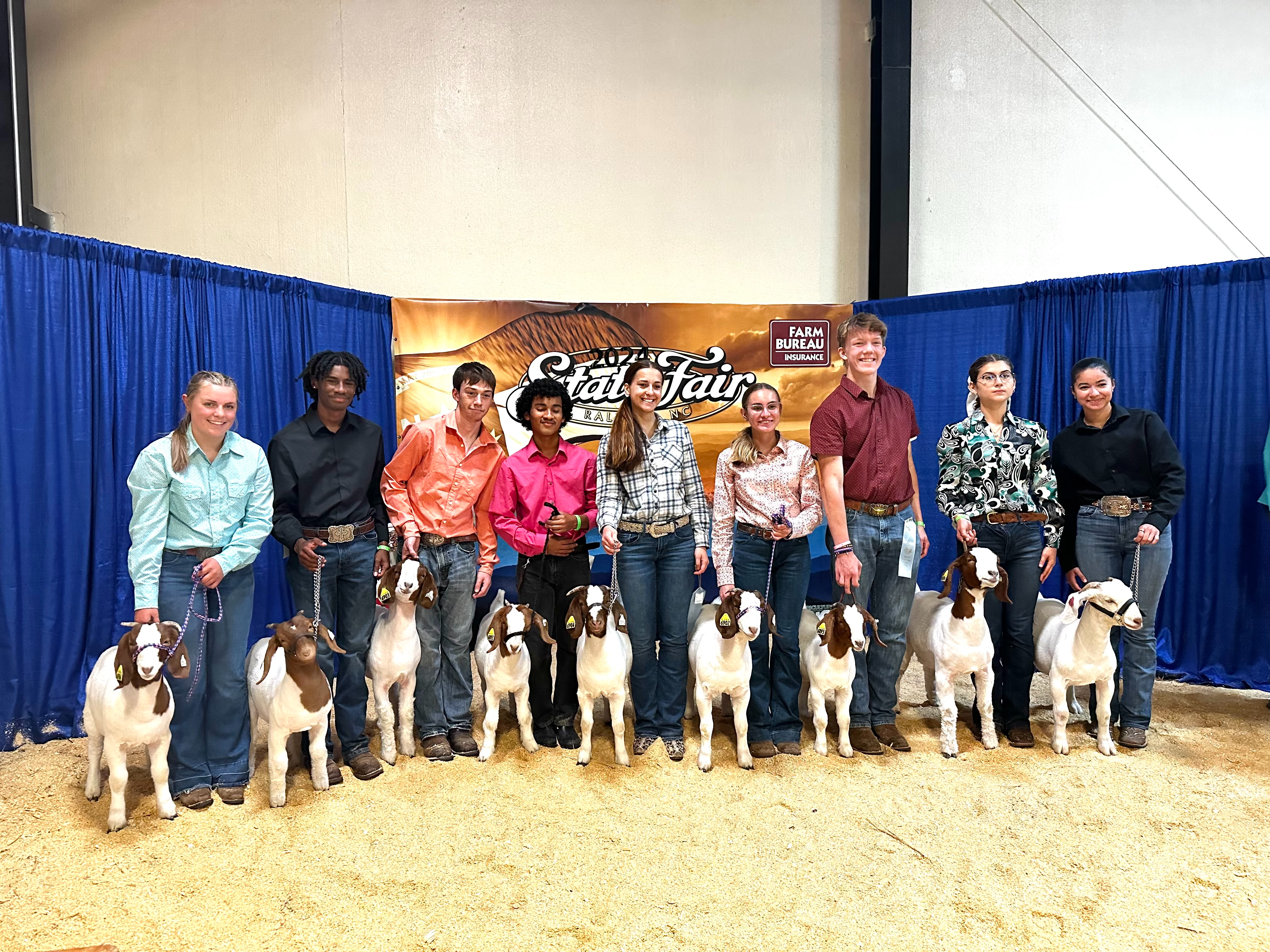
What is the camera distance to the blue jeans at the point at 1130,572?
3.80 meters

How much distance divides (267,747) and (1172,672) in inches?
216

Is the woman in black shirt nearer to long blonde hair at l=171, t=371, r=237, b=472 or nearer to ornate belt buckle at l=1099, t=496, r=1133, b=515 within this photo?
ornate belt buckle at l=1099, t=496, r=1133, b=515

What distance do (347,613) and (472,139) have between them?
14.1 feet

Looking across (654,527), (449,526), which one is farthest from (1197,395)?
(449,526)

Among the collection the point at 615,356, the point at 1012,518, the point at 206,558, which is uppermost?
the point at 615,356

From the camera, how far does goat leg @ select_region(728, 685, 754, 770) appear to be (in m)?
3.64

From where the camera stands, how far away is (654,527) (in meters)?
3.56

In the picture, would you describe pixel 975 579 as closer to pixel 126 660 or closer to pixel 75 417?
pixel 126 660

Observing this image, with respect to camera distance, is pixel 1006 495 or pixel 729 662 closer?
pixel 729 662

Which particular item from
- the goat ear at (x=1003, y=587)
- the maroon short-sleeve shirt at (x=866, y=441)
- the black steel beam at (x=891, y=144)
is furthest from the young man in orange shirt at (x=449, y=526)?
the black steel beam at (x=891, y=144)

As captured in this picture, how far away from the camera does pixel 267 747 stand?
12.5ft

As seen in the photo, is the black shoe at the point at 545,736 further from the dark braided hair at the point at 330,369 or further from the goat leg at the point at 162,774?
the dark braided hair at the point at 330,369

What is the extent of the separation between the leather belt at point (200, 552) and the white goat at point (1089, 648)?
383 centimetres

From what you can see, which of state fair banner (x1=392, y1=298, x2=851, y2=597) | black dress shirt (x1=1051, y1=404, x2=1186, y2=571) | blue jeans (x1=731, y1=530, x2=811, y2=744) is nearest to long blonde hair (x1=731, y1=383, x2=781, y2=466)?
blue jeans (x1=731, y1=530, x2=811, y2=744)
